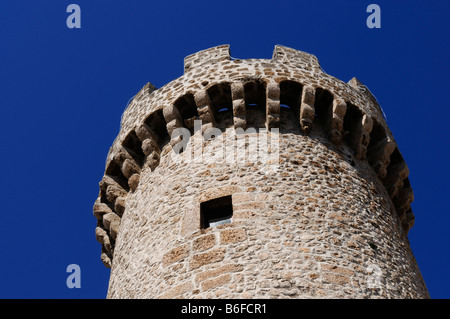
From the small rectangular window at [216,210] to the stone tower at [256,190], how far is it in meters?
0.02

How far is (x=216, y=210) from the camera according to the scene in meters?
7.79

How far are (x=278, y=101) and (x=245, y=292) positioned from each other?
347 centimetres

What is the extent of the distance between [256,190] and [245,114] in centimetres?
167

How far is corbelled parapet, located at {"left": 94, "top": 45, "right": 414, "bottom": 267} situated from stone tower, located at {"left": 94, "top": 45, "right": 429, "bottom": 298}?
2 cm

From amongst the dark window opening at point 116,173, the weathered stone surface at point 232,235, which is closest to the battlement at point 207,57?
the dark window opening at point 116,173

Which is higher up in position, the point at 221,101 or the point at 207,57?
the point at 207,57

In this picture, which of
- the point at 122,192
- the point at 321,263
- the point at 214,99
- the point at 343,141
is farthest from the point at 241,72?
the point at 321,263

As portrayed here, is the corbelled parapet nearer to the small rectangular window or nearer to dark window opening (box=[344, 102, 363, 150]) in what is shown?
dark window opening (box=[344, 102, 363, 150])

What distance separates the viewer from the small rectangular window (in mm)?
7703

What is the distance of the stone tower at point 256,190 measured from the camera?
6895mm

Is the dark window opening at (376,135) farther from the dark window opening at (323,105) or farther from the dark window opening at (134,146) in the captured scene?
the dark window opening at (134,146)

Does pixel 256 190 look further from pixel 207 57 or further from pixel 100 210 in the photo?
pixel 100 210
